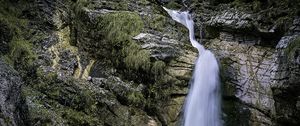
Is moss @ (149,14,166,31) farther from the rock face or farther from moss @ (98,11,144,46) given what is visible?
the rock face

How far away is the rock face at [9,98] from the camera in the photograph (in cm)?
757

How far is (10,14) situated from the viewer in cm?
1320

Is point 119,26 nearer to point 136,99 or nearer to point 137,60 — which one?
point 137,60

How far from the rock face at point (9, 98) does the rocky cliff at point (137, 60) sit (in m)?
0.22

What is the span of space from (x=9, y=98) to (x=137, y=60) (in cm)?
454

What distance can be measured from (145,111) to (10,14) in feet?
20.1

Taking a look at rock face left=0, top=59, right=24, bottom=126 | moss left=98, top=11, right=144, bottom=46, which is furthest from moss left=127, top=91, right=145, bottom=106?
rock face left=0, top=59, right=24, bottom=126

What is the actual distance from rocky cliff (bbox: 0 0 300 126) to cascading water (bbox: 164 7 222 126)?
23cm

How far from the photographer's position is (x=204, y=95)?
11430 mm

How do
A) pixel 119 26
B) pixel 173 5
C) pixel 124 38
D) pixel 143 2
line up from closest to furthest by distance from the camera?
pixel 124 38
pixel 119 26
pixel 143 2
pixel 173 5

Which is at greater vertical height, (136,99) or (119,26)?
(119,26)

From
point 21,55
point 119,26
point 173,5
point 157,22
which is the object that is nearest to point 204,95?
point 157,22

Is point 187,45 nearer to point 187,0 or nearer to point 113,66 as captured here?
point 113,66

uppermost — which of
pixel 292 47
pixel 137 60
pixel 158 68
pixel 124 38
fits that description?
pixel 292 47
